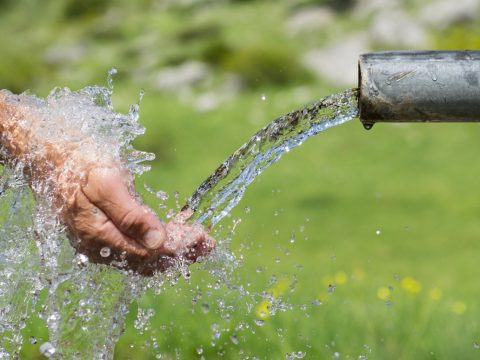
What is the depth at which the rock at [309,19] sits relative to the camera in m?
9.82

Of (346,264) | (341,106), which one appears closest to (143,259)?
(341,106)

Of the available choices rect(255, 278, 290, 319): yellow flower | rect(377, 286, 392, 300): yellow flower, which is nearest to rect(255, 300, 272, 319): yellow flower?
rect(255, 278, 290, 319): yellow flower

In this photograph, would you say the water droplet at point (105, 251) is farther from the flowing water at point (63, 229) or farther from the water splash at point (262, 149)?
the water splash at point (262, 149)

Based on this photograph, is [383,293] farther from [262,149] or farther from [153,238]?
[153,238]

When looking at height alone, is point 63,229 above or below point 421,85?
below

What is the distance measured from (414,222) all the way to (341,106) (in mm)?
4126

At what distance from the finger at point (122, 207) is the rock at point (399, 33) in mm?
7151

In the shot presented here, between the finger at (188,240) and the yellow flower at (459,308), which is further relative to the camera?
the yellow flower at (459,308)

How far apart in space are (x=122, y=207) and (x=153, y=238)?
85mm

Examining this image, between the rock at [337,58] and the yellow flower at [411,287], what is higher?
the rock at [337,58]

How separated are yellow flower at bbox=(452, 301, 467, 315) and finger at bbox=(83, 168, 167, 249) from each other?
6.26ft

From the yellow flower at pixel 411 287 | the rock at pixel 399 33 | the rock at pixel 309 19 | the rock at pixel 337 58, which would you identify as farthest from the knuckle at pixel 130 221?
the rock at pixel 309 19

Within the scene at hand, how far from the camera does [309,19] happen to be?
995cm

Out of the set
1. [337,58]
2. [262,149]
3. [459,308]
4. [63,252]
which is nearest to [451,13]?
[337,58]
